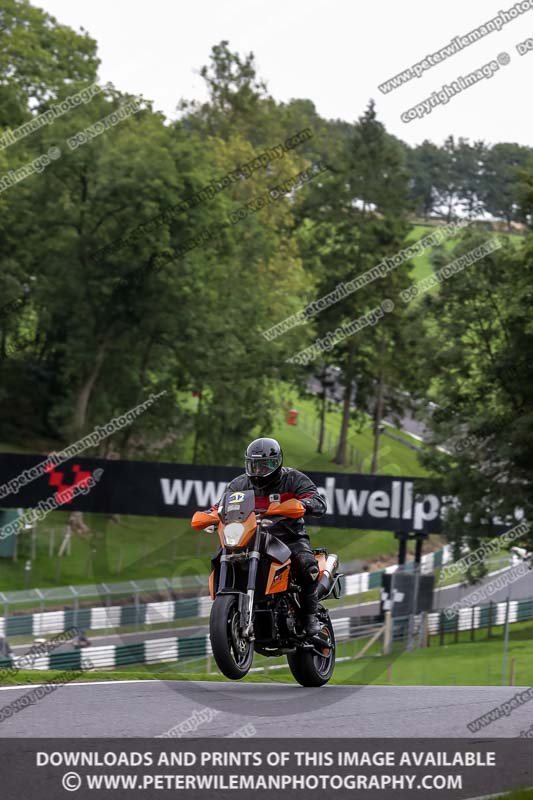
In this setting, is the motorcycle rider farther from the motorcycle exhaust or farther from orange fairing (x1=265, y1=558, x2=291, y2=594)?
orange fairing (x1=265, y1=558, x2=291, y2=594)

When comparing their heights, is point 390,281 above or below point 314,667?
above

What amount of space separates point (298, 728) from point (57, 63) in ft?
171

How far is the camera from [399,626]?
29.5 meters

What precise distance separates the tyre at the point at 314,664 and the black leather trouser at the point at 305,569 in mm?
402

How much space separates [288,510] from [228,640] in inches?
47.8

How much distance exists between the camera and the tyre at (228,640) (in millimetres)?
9766

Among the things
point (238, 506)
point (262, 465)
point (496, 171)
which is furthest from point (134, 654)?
point (496, 171)

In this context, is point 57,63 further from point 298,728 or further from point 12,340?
point 298,728

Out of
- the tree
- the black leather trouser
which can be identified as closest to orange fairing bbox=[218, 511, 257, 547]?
the black leather trouser

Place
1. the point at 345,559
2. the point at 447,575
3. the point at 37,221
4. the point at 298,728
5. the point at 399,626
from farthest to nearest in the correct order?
the point at 345,559
the point at 37,221
the point at 447,575
the point at 399,626
the point at 298,728

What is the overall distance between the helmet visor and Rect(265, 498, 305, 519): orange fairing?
0.34 meters

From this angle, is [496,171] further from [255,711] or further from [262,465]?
[255,711]

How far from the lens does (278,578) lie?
10.4m

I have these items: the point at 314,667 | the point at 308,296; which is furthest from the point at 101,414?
the point at 314,667
